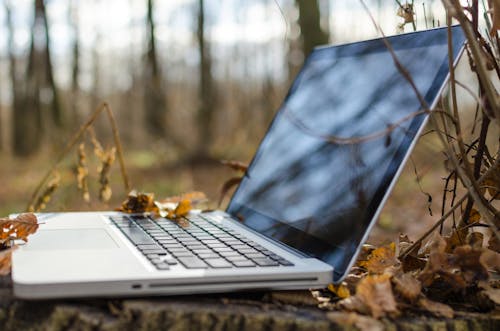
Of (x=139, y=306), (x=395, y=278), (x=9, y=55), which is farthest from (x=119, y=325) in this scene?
(x=9, y=55)

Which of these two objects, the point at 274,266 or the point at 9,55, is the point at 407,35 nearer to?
the point at 274,266

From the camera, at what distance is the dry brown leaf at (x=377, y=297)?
3.67 feet

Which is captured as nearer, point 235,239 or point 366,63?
point 235,239

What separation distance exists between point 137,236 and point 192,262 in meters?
0.34

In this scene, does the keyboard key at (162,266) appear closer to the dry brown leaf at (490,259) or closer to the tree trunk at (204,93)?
the dry brown leaf at (490,259)

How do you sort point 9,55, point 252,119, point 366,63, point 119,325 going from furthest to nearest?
point 9,55 → point 252,119 → point 366,63 → point 119,325

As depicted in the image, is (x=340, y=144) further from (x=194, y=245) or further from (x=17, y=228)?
(x=17, y=228)

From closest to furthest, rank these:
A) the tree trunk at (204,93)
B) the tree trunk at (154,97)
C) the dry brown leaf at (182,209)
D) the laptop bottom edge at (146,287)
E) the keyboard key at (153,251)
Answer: the laptop bottom edge at (146,287), the keyboard key at (153,251), the dry brown leaf at (182,209), the tree trunk at (154,97), the tree trunk at (204,93)

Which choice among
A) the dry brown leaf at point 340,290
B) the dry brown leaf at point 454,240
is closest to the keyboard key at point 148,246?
the dry brown leaf at point 340,290

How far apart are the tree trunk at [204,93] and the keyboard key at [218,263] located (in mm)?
11524

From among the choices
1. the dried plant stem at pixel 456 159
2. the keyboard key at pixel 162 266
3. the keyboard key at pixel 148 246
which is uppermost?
the dried plant stem at pixel 456 159

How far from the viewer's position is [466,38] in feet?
3.98

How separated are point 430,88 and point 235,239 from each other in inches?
22.2

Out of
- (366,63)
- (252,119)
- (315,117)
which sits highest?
(366,63)
